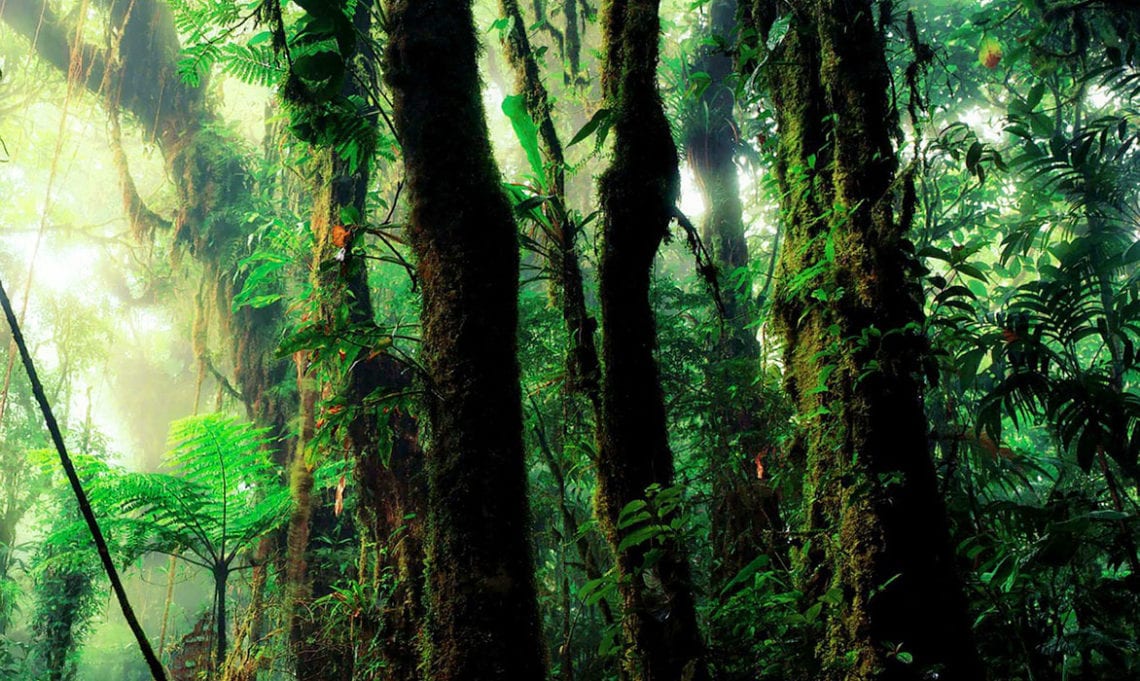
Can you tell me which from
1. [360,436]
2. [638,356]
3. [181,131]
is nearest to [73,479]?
[638,356]

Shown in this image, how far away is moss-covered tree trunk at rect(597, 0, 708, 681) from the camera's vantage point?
2.25 metres

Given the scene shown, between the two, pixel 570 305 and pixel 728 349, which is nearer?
pixel 570 305

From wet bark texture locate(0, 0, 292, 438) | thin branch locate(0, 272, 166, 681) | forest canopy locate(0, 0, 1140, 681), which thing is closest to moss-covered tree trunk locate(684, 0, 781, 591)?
forest canopy locate(0, 0, 1140, 681)

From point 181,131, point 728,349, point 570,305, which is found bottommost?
point 570,305

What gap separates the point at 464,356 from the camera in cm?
197

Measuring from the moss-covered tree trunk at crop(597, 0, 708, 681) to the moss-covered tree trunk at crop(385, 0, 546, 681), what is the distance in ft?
1.82

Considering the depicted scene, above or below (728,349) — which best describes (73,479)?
below

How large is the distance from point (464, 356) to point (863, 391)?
1435 mm

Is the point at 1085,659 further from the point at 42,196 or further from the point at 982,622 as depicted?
the point at 42,196

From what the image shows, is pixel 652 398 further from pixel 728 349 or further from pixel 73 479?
pixel 728 349

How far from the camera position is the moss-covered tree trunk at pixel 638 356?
225 centimetres

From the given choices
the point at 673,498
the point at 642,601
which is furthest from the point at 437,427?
the point at 642,601

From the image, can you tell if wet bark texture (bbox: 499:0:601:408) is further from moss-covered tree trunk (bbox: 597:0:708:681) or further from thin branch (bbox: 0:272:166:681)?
thin branch (bbox: 0:272:166:681)

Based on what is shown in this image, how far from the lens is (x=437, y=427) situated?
1956 mm
